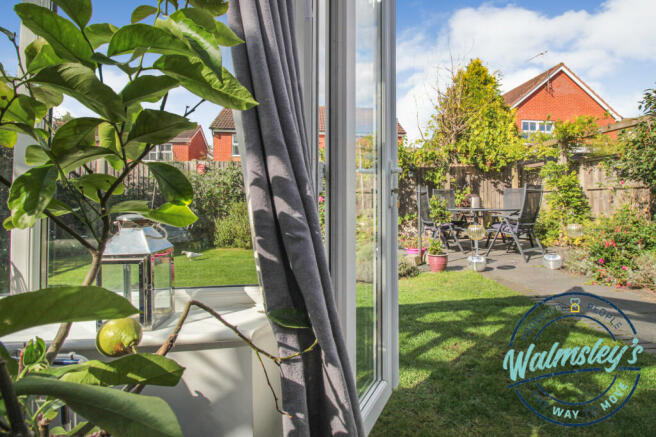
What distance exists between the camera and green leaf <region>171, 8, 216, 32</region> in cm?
31

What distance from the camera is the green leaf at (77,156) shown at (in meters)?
0.31

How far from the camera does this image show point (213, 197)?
1300mm

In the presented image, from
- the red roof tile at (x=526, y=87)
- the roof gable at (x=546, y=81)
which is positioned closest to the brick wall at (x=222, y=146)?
the red roof tile at (x=526, y=87)

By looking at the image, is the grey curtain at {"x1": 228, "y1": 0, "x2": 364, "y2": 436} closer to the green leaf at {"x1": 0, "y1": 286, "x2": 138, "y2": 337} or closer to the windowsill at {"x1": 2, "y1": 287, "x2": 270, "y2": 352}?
the windowsill at {"x1": 2, "y1": 287, "x2": 270, "y2": 352}

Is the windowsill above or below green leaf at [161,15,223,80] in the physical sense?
below

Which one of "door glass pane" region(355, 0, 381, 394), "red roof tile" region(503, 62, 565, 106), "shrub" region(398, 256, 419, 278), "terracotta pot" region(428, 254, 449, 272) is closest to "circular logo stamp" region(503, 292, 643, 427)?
"door glass pane" region(355, 0, 381, 394)

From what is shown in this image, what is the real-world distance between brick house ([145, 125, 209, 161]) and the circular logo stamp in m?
2.10

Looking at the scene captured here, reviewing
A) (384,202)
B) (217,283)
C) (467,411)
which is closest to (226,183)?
(217,283)

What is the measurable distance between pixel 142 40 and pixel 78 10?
0.17 feet

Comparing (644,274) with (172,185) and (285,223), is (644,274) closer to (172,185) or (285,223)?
(285,223)

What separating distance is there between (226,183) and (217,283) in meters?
0.34

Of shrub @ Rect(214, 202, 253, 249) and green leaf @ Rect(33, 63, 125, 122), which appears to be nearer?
green leaf @ Rect(33, 63, 125, 122)

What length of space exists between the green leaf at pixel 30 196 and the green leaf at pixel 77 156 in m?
0.02

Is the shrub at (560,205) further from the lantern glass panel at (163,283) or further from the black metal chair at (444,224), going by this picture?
the lantern glass panel at (163,283)
